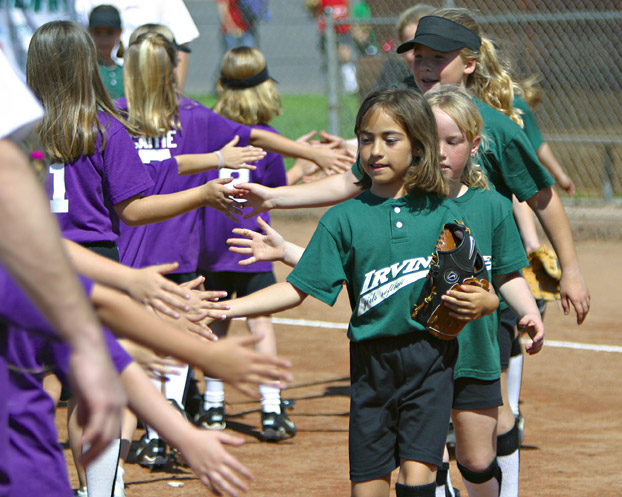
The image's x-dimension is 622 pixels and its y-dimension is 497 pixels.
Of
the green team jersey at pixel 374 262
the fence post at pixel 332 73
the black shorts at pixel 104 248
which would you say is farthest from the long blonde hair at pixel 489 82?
the fence post at pixel 332 73

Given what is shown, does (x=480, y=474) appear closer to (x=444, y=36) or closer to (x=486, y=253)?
(x=486, y=253)

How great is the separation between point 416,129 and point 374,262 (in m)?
0.46

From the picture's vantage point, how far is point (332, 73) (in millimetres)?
11453

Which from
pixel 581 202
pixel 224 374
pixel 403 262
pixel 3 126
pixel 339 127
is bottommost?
pixel 581 202

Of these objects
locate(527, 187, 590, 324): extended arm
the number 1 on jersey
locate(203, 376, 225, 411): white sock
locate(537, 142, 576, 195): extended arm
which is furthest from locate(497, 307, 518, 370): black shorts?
the number 1 on jersey

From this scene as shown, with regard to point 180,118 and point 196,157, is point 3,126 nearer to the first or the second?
point 196,157

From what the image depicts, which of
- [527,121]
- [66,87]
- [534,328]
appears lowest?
[534,328]

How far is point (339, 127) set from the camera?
463 inches

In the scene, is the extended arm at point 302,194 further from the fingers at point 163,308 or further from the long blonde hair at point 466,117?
the fingers at point 163,308

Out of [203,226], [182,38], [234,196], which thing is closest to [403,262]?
[234,196]

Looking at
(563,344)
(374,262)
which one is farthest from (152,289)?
(563,344)

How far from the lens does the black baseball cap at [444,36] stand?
3.98 meters

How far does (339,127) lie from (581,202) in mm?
3041

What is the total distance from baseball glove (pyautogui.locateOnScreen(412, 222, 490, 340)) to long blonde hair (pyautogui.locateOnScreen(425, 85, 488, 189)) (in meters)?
0.41
